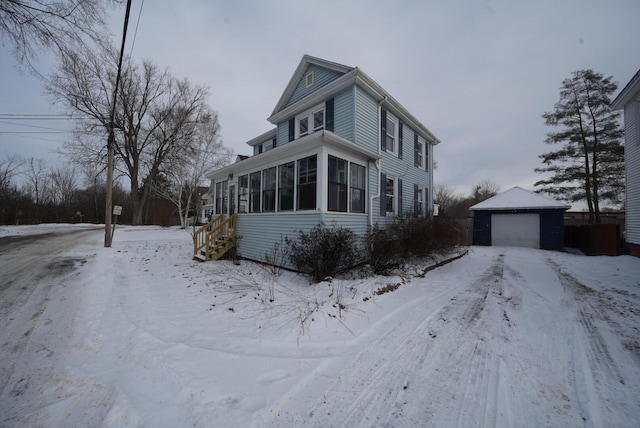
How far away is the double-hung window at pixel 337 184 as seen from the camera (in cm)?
736

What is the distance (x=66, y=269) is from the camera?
25.0 ft

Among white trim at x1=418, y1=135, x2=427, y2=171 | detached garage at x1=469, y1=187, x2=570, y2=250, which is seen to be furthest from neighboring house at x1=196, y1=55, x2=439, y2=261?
detached garage at x1=469, y1=187, x2=570, y2=250

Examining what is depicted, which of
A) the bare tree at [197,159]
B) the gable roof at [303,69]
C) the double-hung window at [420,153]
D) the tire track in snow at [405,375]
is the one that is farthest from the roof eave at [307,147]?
the bare tree at [197,159]

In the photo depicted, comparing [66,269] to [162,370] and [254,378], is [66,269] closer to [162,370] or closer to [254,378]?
[162,370]

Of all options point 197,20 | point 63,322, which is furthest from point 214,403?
point 197,20

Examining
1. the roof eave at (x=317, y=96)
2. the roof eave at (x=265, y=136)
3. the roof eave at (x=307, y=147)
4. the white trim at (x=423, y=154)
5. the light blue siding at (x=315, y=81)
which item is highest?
the light blue siding at (x=315, y=81)

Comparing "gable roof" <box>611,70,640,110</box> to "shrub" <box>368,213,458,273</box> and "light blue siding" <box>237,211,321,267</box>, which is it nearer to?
"shrub" <box>368,213,458,273</box>

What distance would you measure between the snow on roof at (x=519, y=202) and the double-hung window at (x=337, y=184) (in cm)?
1315

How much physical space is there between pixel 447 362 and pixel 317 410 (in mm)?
1694

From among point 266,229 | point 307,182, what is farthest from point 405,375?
point 266,229

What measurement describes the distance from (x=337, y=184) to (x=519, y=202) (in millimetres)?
14706

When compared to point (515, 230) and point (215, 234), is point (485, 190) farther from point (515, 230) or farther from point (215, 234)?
point (215, 234)

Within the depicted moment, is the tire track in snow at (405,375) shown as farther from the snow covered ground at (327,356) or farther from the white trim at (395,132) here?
the white trim at (395,132)

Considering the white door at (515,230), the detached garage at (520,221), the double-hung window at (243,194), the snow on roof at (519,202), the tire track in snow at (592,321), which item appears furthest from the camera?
the white door at (515,230)
